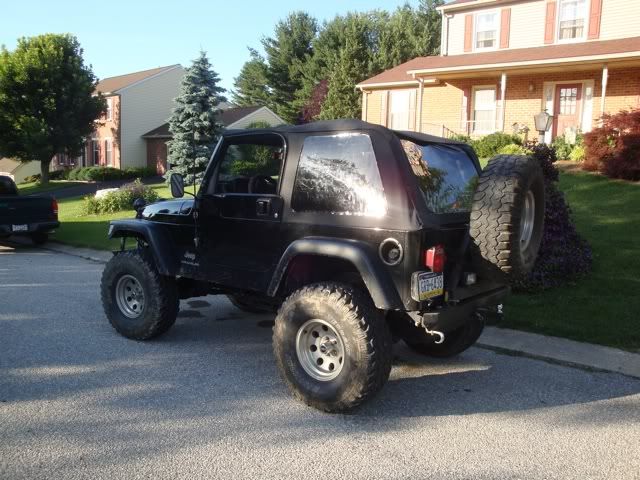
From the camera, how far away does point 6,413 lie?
12.9 ft

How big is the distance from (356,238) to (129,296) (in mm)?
2915

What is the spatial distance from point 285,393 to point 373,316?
3.40 feet

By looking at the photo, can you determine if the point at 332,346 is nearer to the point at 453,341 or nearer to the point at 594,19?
the point at 453,341

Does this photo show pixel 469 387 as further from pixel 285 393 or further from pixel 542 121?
pixel 542 121

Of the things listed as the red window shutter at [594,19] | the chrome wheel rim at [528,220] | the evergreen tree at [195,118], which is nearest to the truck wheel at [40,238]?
the chrome wheel rim at [528,220]

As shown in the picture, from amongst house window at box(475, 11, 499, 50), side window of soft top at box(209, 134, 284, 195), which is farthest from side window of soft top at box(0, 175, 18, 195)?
house window at box(475, 11, 499, 50)

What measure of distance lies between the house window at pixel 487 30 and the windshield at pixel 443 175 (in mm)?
20853

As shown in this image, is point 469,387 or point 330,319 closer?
point 330,319

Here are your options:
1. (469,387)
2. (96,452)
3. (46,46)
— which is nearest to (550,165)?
(469,387)

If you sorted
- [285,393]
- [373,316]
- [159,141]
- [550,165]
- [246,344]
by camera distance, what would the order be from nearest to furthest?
[373,316] < [285,393] < [246,344] < [550,165] < [159,141]

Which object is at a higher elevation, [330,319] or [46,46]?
[46,46]

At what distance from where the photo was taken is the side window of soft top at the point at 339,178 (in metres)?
4.02

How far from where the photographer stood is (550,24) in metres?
21.7

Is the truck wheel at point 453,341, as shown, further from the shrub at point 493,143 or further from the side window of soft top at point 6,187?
the shrub at point 493,143
